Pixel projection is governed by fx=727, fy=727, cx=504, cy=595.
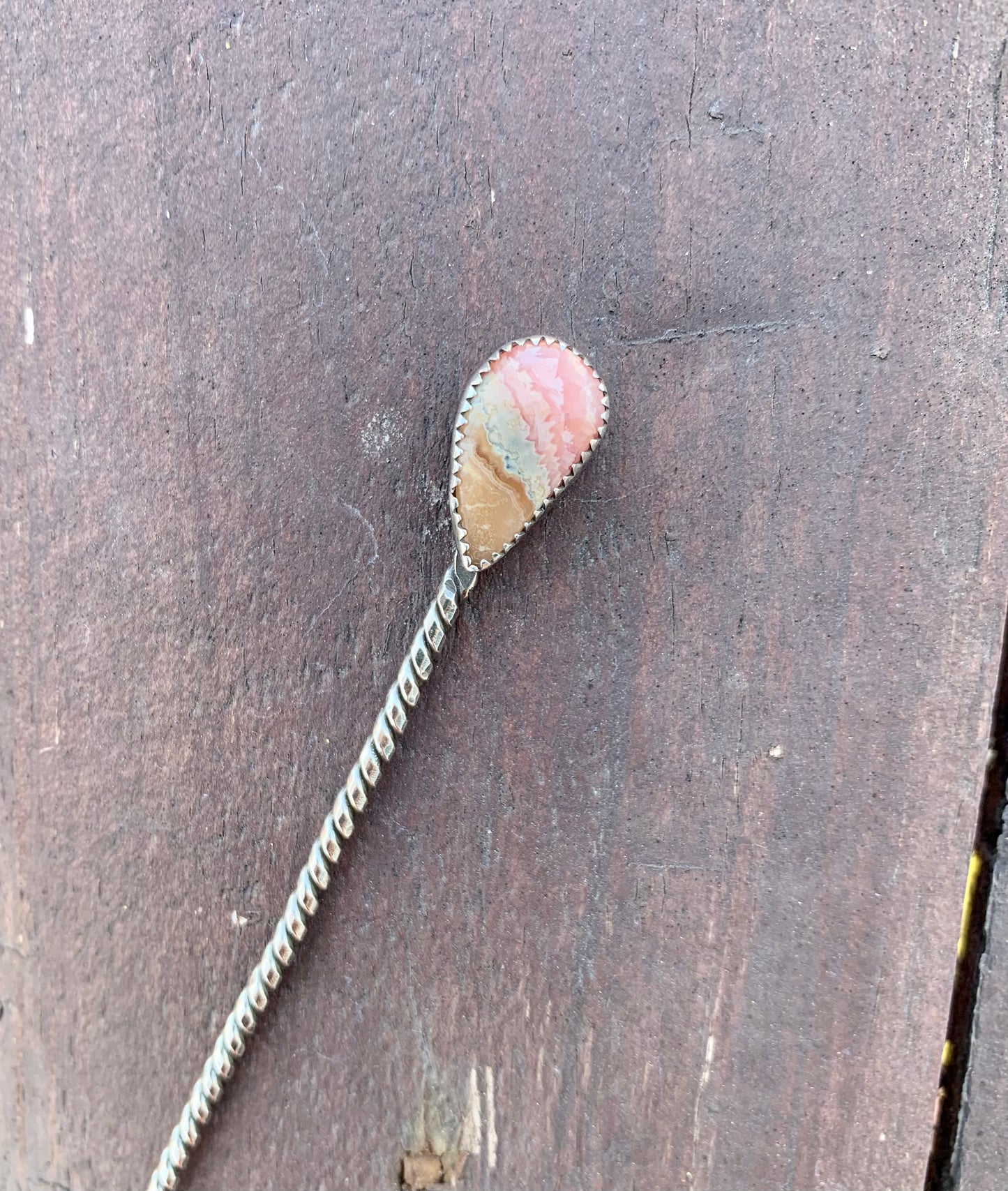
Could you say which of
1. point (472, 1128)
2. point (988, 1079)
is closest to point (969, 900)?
point (988, 1079)

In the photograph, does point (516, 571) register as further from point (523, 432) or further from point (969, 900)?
point (969, 900)

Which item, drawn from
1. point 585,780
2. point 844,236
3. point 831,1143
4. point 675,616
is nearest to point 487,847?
point 585,780

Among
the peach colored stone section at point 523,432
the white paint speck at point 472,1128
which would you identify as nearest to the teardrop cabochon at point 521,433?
the peach colored stone section at point 523,432

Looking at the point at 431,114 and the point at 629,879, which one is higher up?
the point at 431,114

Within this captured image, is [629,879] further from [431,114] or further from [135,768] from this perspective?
[431,114]

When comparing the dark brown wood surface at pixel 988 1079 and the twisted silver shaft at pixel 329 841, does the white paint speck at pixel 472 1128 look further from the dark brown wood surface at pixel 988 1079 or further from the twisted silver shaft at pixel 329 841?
the dark brown wood surface at pixel 988 1079
